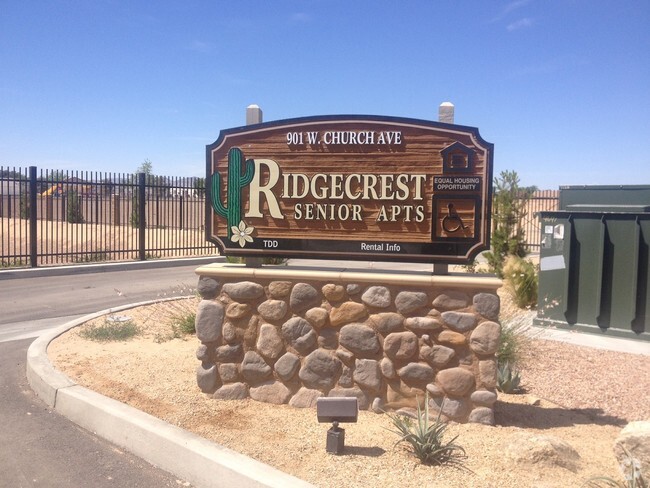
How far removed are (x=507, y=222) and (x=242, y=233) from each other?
9142mm

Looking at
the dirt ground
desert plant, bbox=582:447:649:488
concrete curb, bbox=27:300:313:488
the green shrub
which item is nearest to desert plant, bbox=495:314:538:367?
the green shrub

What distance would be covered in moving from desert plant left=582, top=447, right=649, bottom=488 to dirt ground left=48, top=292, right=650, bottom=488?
0.13 metres

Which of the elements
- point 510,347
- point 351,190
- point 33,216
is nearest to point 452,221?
point 351,190

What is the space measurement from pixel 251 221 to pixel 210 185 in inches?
21.6

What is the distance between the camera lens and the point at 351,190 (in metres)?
5.92

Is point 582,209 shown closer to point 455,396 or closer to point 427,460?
point 455,396

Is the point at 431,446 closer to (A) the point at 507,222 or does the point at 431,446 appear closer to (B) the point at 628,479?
(B) the point at 628,479

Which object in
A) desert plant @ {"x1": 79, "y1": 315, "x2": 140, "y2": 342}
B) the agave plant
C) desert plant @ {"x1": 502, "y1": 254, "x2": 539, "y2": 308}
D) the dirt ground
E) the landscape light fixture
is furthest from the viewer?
desert plant @ {"x1": 502, "y1": 254, "x2": 539, "y2": 308}

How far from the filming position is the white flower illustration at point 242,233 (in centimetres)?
623

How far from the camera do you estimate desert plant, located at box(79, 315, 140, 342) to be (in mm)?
8250

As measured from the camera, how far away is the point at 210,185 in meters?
6.24

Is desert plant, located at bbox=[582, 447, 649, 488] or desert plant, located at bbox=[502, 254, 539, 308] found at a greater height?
desert plant, located at bbox=[502, 254, 539, 308]

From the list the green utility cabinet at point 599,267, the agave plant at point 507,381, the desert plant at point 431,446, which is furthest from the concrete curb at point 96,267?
the desert plant at point 431,446

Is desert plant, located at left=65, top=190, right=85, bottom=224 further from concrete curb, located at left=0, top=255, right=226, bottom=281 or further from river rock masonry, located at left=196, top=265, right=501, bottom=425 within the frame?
river rock masonry, located at left=196, top=265, right=501, bottom=425
